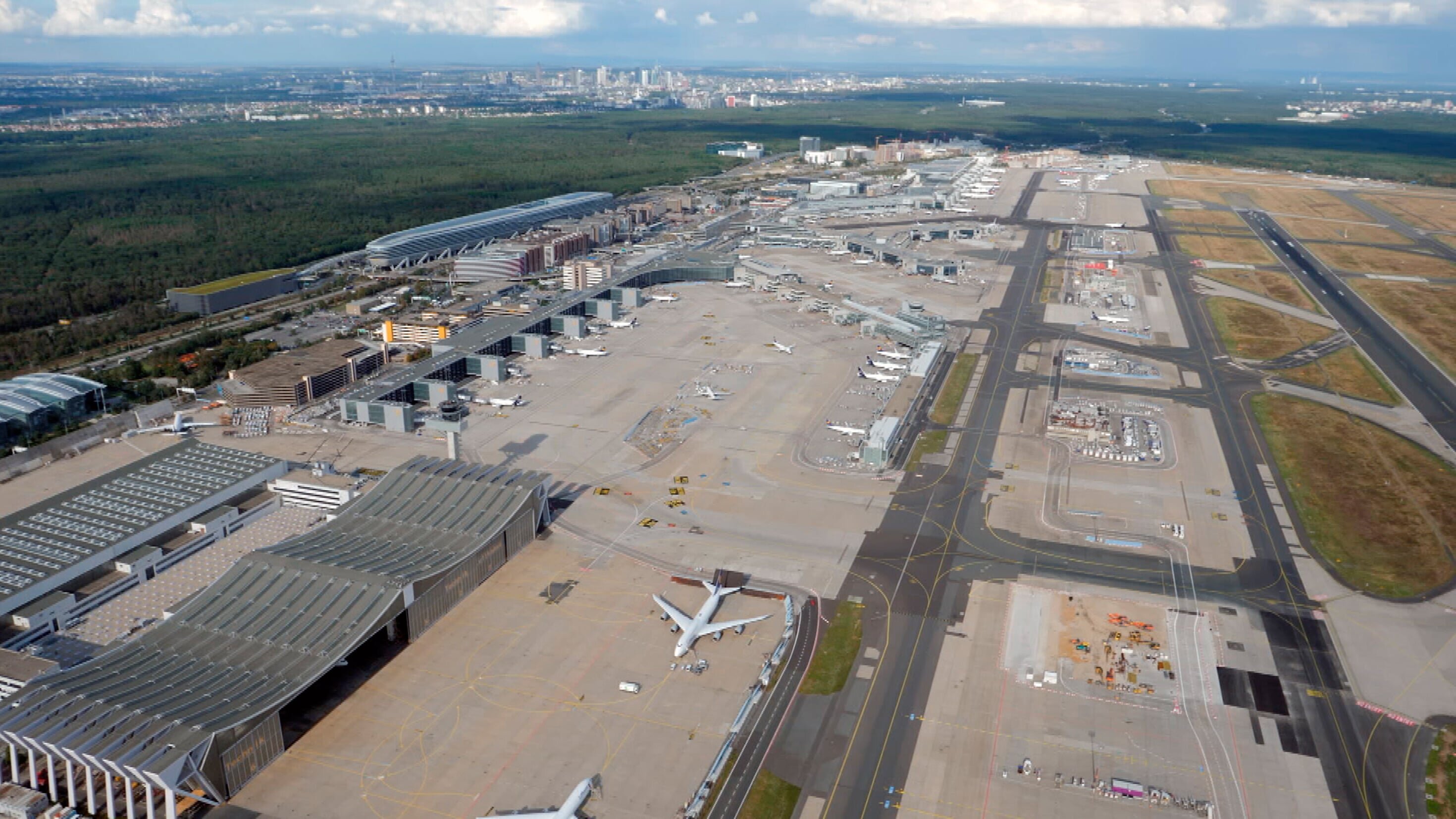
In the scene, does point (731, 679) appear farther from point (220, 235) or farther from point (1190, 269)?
point (220, 235)

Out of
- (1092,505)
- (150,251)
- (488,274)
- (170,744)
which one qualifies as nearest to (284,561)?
(170,744)

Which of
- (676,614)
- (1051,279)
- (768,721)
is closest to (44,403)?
(676,614)

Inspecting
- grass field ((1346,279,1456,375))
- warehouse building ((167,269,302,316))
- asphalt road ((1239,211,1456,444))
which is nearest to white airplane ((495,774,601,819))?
asphalt road ((1239,211,1456,444))

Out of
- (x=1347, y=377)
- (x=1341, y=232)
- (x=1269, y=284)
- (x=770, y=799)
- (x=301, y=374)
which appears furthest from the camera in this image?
(x=1341, y=232)

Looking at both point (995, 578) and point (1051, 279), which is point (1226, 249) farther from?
point (995, 578)

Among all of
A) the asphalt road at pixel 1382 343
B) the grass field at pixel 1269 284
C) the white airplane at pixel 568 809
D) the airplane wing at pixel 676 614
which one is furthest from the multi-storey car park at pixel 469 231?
the asphalt road at pixel 1382 343

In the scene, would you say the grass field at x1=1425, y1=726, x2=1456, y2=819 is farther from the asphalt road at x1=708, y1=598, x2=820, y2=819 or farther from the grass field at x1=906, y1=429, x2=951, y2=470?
the grass field at x1=906, y1=429, x2=951, y2=470
